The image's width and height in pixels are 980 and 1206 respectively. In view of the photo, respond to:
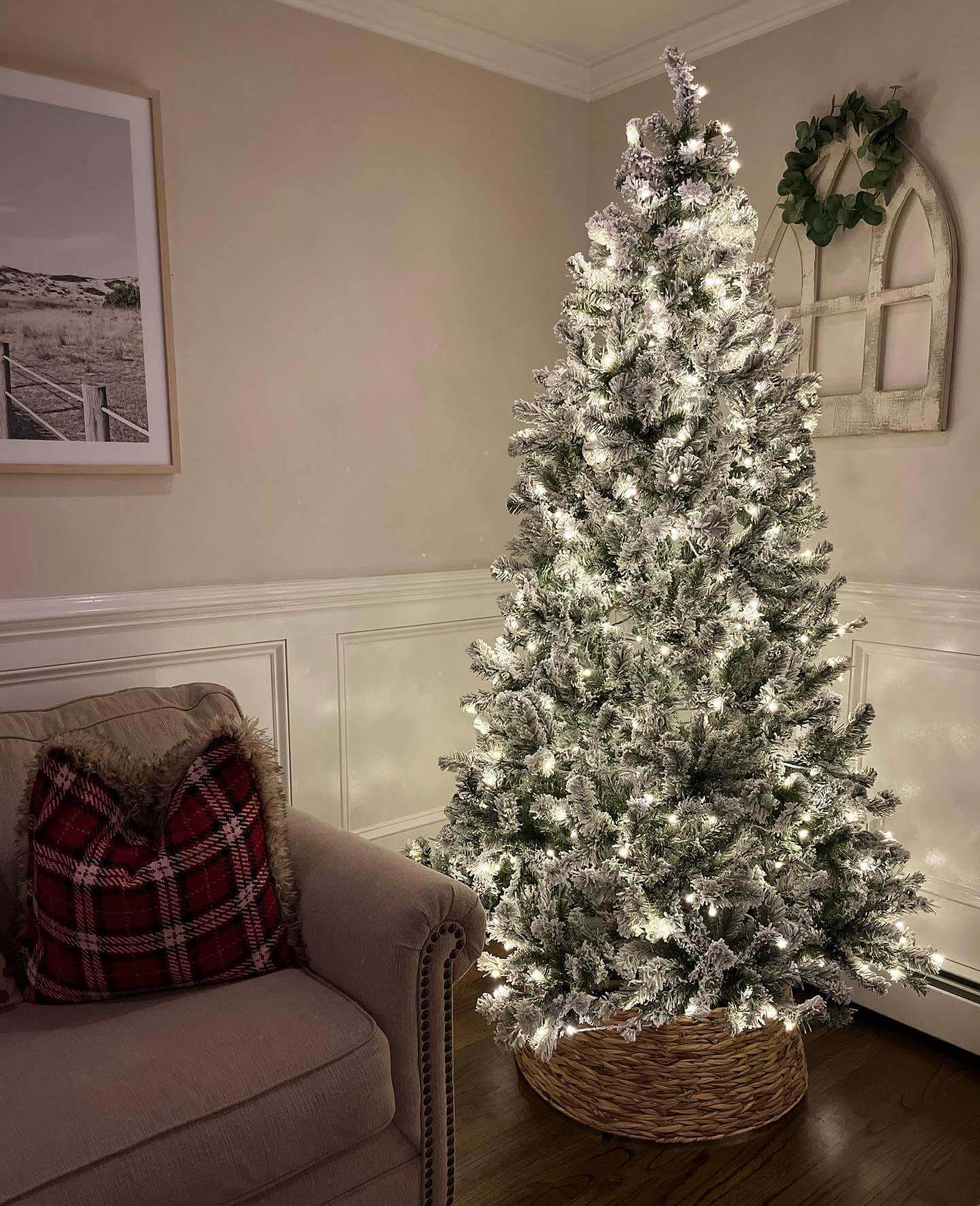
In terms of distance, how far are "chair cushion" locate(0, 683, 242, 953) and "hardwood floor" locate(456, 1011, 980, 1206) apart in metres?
1.07

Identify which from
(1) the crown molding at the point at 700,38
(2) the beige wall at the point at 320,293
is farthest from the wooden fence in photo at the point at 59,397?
(1) the crown molding at the point at 700,38

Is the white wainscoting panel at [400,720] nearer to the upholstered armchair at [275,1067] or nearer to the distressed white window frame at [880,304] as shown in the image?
the upholstered armchair at [275,1067]

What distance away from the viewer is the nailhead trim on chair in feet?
5.64

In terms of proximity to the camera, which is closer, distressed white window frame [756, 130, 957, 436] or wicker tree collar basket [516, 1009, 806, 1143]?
wicker tree collar basket [516, 1009, 806, 1143]

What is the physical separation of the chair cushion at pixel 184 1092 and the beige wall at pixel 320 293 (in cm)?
111

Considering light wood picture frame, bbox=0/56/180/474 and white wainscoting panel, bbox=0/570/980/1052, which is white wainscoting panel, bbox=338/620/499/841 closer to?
white wainscoting panel, bbox=0/570/980/1052

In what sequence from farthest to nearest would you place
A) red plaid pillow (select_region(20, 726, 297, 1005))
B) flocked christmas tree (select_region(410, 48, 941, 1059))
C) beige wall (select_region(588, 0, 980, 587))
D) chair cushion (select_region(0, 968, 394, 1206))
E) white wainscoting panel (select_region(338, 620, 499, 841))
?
1. white wainscoting panel (select_region(338, 620, 499, 841))
2. beige wall (select_region(588, 0, 980, 587))
3. flocked christmas tree (select_region(410, 48, 941, 1059))
4. red plaid pillow (select_region(20, 726, 297, 1005))
5. chair cushion (select_region(0, 968, 394, 1206))

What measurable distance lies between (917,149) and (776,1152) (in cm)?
238

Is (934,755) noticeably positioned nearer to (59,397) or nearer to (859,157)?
(859,157)

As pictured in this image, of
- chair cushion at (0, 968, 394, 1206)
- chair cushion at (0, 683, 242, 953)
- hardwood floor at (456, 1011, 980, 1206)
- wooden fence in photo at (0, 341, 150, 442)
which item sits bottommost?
hardwood floor at (456, 1011, 980, 1206)

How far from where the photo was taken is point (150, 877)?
1.71m

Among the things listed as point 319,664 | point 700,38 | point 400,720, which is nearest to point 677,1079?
point 400,720

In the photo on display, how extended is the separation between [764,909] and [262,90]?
2.38 meters

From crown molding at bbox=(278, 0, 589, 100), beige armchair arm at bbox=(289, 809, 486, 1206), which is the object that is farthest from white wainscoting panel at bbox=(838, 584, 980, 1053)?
crown molding at bbox=(278, 0, 589, 100)
